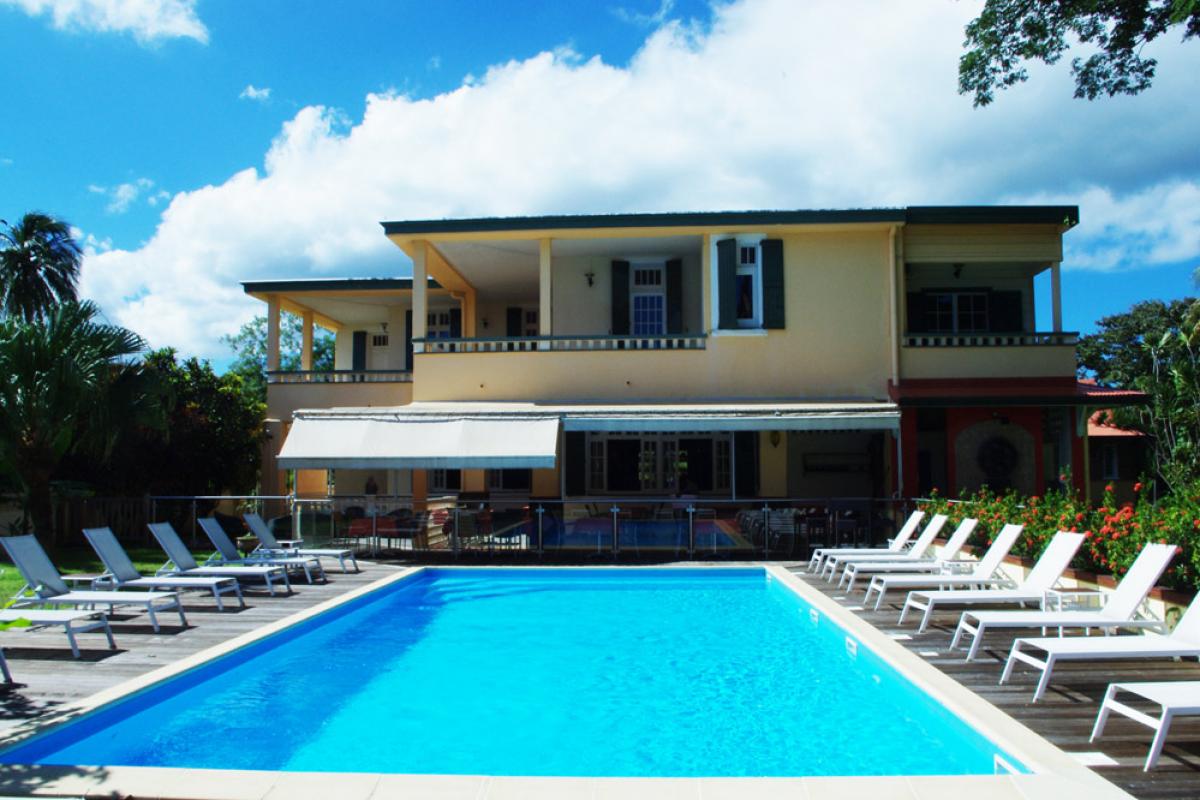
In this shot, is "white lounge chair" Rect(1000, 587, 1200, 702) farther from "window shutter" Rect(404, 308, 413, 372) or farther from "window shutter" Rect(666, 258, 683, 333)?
"window shutter" Rect(404, 308, 413, 372)

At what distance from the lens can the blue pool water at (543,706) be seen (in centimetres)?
658

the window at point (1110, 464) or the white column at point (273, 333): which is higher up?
the white column at point (273, 333)

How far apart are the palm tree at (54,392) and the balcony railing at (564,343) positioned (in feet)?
22.9

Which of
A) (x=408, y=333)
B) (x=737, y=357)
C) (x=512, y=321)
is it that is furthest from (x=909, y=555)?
(x=408, y=333)

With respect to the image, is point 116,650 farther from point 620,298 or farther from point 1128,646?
point 620,298

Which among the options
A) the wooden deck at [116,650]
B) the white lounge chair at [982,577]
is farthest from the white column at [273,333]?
the white lounge chair at [982,577]

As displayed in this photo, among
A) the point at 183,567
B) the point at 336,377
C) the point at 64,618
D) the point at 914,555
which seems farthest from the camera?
the point at 336,377

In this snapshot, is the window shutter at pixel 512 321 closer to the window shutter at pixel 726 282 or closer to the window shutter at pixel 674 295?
the window shutter at pixel 674 295

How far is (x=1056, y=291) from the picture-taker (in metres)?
20.7

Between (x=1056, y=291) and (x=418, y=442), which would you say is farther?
(x=1056, y=291)

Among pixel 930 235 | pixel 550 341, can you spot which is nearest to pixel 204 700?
pixel 550 341

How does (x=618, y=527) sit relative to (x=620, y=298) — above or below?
below

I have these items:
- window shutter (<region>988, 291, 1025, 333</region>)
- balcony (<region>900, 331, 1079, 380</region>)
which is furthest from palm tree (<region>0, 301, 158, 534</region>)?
window shutter (<region>988, 291, 1025, 333</region>)

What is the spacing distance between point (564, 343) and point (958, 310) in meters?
10.7
